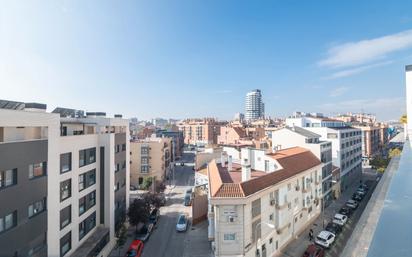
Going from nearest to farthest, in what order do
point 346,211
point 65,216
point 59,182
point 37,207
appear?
1. point 37,207
2. point 59,182
3. point 65,216
4. point 346,211

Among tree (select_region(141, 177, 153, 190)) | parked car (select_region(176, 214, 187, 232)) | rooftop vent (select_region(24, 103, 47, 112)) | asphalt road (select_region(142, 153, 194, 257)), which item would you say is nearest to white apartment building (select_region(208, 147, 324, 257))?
asphalt road (select_region(142, 153, 194, 257))

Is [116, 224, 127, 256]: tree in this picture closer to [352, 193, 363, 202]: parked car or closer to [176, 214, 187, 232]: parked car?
[176, 214, 187, 232]: parked car

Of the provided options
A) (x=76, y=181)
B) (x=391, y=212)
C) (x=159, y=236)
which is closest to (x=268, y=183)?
(x=159, y=236)

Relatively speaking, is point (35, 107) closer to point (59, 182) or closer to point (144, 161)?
point (59, 182)

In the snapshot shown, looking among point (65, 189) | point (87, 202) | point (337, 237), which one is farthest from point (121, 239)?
point (337, 237)

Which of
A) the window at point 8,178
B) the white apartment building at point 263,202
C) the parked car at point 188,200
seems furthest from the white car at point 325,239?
the window at point 8,178
